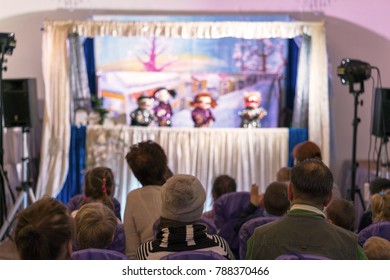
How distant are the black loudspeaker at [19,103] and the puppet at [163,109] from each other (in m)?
1.24

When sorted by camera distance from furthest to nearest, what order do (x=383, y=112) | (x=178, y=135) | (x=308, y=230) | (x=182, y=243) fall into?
1. (x=178, y=135)
2. (x=383, y=112)
3. (x=182, y=243)
4. (x=308, y=230)

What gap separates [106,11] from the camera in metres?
8.27

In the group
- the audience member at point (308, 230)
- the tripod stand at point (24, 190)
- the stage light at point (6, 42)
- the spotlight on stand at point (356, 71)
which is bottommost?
the tripod stand at point (24, 190)

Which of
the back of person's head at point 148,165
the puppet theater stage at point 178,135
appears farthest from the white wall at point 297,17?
the back of person's head at point 148,165

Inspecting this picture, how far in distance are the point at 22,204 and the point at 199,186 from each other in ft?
13.2

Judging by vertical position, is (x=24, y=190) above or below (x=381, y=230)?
below

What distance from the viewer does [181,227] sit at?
338cm

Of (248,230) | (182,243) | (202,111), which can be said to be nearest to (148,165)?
(248,230)

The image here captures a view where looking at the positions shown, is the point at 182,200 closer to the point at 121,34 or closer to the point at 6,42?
the point at 6,42

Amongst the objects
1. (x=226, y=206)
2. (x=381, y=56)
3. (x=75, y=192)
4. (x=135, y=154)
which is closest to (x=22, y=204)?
(x=75, y=192)

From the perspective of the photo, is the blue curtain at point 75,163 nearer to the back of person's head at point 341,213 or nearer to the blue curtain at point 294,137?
the blue curtain at point 294,137

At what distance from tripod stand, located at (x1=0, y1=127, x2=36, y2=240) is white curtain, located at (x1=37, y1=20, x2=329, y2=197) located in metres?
0.25

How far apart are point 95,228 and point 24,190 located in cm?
384

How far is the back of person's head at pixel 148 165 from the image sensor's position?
4359 mm
